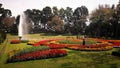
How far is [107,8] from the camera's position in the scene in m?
56.8

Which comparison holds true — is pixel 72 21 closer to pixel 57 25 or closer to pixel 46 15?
pixel 46 15

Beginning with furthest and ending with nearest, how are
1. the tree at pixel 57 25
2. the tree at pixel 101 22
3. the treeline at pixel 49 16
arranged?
1. the treeline at pixel 49 16
2. the tree at pixel 57 25
3. the tree at pixel 101 22

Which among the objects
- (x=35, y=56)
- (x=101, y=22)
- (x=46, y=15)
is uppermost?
(x=46, y=15)

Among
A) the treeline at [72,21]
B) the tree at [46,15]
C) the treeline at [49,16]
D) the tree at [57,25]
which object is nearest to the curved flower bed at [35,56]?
the treeline at [72,21]

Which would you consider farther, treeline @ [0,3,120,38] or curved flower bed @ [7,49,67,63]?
treeline @ [0,3,120,38]

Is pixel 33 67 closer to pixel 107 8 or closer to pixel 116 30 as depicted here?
pixel 116 30

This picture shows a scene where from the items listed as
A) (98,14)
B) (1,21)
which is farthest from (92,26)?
(1,21)

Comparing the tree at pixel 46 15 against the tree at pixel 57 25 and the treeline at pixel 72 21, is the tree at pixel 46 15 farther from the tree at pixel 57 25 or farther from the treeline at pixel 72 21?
the tree at pixel 57 25

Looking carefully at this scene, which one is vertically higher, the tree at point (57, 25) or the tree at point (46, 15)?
the tree at point (46, 15)

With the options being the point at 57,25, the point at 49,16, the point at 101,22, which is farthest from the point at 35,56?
the point at 49,16

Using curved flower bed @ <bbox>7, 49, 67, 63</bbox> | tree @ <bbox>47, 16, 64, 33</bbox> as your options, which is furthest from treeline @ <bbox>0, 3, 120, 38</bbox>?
curved flower bed @ <bbox>7, 49, 67, 63</bbox>

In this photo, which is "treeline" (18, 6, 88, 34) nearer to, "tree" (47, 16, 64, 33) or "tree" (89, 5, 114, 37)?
"tree" (47, 16, 64, 33)

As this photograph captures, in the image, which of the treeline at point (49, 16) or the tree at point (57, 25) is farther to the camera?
the treeline at point (49, 16)

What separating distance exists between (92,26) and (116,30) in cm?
912
